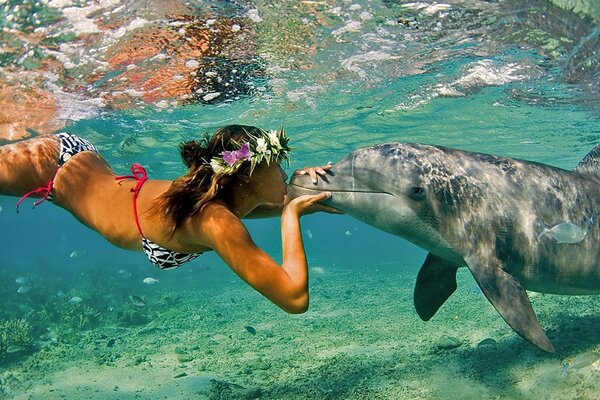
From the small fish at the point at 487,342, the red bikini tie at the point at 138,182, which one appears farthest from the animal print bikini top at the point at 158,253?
the small fish at the point at 487,342

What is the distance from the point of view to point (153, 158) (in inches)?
987

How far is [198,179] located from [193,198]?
165 millimetres

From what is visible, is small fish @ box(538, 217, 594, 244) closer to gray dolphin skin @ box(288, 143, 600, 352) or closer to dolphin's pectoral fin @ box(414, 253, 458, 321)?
gray dolphin skin @ box(288, 143, 600, 352)

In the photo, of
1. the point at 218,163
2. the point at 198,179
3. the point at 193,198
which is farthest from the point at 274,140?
the point at 193,198

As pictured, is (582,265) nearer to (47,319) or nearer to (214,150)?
(214,150)

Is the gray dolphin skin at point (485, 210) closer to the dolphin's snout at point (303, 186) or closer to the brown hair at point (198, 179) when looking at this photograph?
the dolphin's snout at point (303, 186)

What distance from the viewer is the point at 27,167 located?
156 inches

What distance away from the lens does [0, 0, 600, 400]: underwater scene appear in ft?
20.8

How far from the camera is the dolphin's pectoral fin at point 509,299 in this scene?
458 centimetres

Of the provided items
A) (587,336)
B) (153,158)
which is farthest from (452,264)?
(153,158)

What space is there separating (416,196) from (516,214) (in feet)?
4.59

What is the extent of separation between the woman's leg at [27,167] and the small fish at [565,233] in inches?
221

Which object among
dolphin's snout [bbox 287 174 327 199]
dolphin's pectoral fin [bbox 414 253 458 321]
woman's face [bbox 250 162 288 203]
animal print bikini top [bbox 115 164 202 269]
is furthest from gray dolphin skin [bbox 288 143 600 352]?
animal print bikini top [bbox 115 164 202 269]

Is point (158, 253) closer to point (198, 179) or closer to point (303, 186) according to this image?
point (198, 179)
